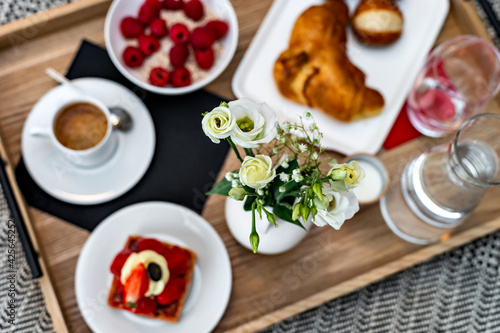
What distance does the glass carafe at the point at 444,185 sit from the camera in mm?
724

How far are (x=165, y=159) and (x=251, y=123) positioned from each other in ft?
1.20

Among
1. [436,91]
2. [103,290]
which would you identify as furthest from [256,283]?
[436,91]

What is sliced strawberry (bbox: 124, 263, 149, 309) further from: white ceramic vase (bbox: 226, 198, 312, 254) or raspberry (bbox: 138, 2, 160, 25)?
raspberry (bbox: 138, 2, 160, 25)

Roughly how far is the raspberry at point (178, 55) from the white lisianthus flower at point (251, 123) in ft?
1.21

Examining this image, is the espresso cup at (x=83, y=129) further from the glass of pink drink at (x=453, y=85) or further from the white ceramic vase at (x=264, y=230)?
the glass of pink drink at (x=453, y=85)

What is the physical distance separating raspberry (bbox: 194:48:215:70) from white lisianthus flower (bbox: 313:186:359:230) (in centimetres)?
41

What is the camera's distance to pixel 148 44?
2.60 feet

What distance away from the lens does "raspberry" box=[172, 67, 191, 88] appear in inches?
30.8

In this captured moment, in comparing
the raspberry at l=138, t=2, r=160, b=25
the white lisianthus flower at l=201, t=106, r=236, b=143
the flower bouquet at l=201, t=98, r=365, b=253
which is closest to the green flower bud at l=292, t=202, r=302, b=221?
the flower bouquet at l=201, t=98, r=365, b=253

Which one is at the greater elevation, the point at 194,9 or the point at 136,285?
the point at 194,9

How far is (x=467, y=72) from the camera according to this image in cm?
85

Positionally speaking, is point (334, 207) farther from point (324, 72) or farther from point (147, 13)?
point (147, 13)

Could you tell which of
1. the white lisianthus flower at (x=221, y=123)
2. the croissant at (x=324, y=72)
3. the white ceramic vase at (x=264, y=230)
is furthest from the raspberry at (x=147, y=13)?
the white lisianthus flower at (x=221, y=123)

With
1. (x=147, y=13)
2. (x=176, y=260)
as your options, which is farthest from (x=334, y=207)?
(x=147, y=13)
